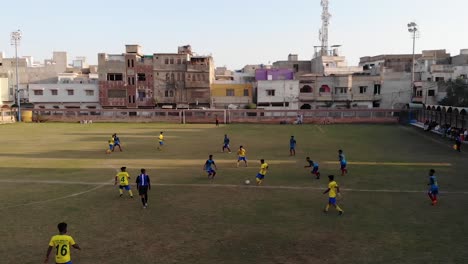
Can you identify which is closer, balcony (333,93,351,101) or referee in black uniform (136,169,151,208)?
referee in black uniform (136,169,151,208)

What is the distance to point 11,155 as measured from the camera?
30.5 meters

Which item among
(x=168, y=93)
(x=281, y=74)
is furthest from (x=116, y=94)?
(x=281, y=74)

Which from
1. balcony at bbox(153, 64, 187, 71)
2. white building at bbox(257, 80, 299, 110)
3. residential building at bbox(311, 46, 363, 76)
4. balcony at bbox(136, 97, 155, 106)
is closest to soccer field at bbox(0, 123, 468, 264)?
white building at bbox(257, 80, 299, 110)

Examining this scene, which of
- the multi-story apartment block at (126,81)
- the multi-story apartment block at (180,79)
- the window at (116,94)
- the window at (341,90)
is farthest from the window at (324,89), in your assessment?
the window at (116,94)

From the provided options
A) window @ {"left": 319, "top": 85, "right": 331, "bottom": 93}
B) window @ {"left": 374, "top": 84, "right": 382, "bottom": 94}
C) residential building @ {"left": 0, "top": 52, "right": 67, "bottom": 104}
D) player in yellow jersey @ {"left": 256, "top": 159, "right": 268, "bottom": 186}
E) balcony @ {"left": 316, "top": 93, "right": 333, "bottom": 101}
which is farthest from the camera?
residential building @ {"left": 0, "top": 52, "right": 67, "bottom": 104}

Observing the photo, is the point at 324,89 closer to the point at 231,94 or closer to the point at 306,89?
the point at 306,89

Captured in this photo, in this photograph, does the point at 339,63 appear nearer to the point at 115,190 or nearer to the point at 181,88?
the point at 181,88

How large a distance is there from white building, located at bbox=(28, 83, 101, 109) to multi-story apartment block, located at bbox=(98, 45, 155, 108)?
7.79 feet

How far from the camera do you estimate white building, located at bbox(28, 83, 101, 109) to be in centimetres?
7775

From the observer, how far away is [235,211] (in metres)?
16.1

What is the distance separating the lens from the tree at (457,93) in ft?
196

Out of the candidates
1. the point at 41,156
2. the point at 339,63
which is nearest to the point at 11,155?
the point at 41,156

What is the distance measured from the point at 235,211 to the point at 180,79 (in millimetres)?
63270

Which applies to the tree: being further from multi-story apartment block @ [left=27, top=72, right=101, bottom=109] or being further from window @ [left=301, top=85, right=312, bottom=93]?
multi-story apartment block @ [left=27, top=72, right=101, bottom=109]
